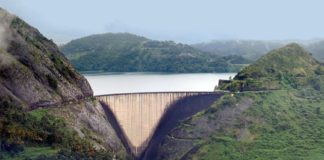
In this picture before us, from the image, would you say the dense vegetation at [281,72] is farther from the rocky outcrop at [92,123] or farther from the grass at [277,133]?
the rocky outcrop at [92,123]

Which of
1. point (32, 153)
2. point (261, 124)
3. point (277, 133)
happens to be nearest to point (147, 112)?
point (261, 124)

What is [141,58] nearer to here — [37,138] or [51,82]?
[51,82]

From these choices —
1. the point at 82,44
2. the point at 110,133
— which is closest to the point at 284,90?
the point at 110,133

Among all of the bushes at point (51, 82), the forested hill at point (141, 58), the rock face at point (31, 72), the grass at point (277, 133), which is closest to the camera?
the rock face at point (31, 72)

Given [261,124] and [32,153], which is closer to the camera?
[32,153]

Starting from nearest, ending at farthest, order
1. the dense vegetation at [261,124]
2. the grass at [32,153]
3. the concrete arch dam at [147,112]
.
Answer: the grass at [32,153] < the dense vegetation at [261,124] < the concrete arch dam at [147,112]

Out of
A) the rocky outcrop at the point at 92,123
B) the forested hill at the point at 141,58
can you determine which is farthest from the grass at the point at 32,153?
the forested hill at the point at 141,58

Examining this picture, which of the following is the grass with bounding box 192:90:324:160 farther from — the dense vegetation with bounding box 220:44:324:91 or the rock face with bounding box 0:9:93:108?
the rock face with bounding box 0:9:93:108
